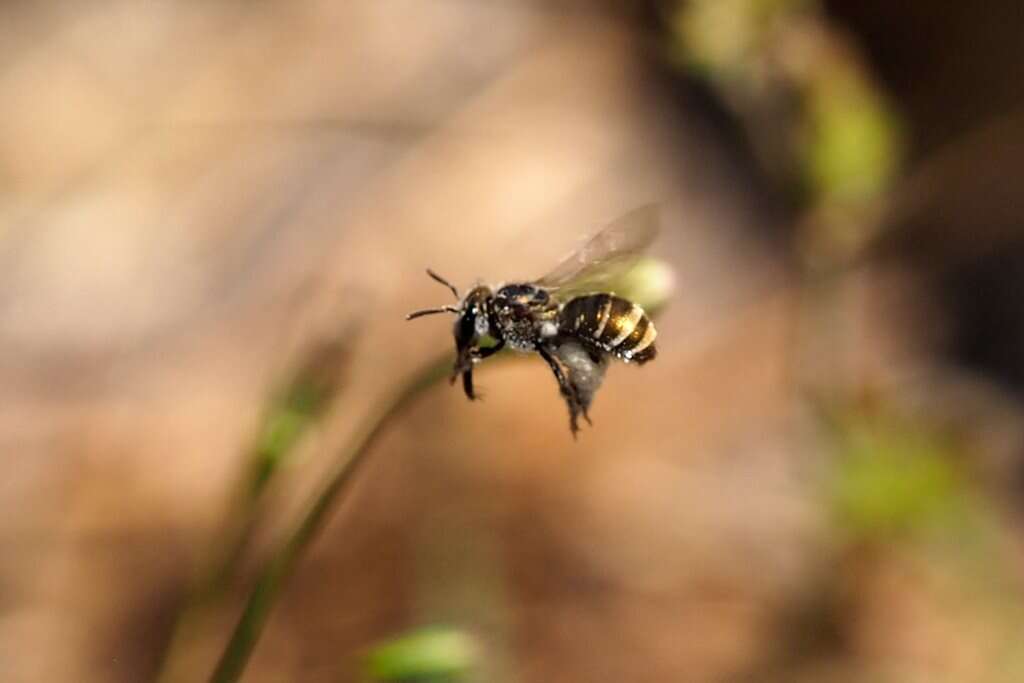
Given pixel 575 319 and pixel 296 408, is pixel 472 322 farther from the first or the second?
pixel 296 408

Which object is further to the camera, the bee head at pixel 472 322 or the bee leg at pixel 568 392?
the bee head at pixel 472 322

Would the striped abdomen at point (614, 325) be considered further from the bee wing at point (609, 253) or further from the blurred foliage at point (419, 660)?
the blurred foliage at point (419, 660)

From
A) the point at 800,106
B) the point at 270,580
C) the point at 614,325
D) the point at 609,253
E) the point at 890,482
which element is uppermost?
the point at 800,106

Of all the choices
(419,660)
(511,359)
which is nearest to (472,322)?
(511,359)

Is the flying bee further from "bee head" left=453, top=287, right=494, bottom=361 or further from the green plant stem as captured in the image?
the green plant stem

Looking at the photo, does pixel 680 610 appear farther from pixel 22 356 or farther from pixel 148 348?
pixel 22 356

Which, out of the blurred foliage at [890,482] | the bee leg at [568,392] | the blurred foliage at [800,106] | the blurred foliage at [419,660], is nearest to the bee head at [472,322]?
the bee leg at [568,392]

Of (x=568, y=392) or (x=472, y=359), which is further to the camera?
(x=472, y=359)
